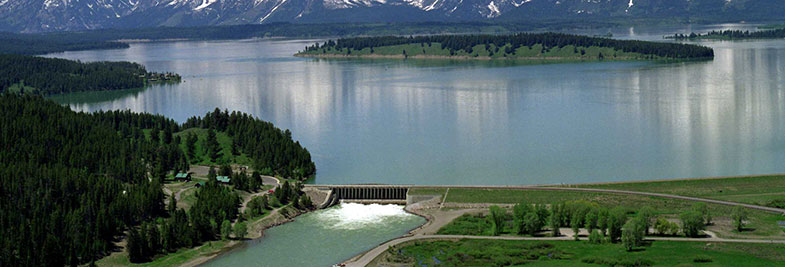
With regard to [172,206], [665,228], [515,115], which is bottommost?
[665,228]

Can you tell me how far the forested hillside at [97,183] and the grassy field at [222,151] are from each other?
732mm

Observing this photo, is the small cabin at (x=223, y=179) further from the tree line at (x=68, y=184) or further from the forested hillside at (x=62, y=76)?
the forested hillside at (x=62, y=76)

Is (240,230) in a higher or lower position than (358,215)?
higher

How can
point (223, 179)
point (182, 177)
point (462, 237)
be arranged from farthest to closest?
point (182, 177), point (223, 179), point (462, 237)

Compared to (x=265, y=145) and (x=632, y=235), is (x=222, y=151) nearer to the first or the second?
(x=265, y=145)

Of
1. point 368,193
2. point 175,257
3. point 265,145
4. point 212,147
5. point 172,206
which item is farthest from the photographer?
point 212,147

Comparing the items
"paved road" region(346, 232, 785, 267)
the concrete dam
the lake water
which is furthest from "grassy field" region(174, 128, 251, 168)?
"paved road" region(346, 232, 785, 267)

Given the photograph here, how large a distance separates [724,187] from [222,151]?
34.8 meters

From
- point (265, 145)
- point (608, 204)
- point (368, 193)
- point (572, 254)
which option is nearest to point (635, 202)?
point (608, 204)

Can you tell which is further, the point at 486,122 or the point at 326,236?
the point at 486,122

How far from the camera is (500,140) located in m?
81.2

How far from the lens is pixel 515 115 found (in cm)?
9894

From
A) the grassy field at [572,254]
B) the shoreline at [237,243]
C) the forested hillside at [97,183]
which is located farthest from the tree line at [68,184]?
the grassy field at [572,254]

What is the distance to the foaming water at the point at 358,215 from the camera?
180 ft
